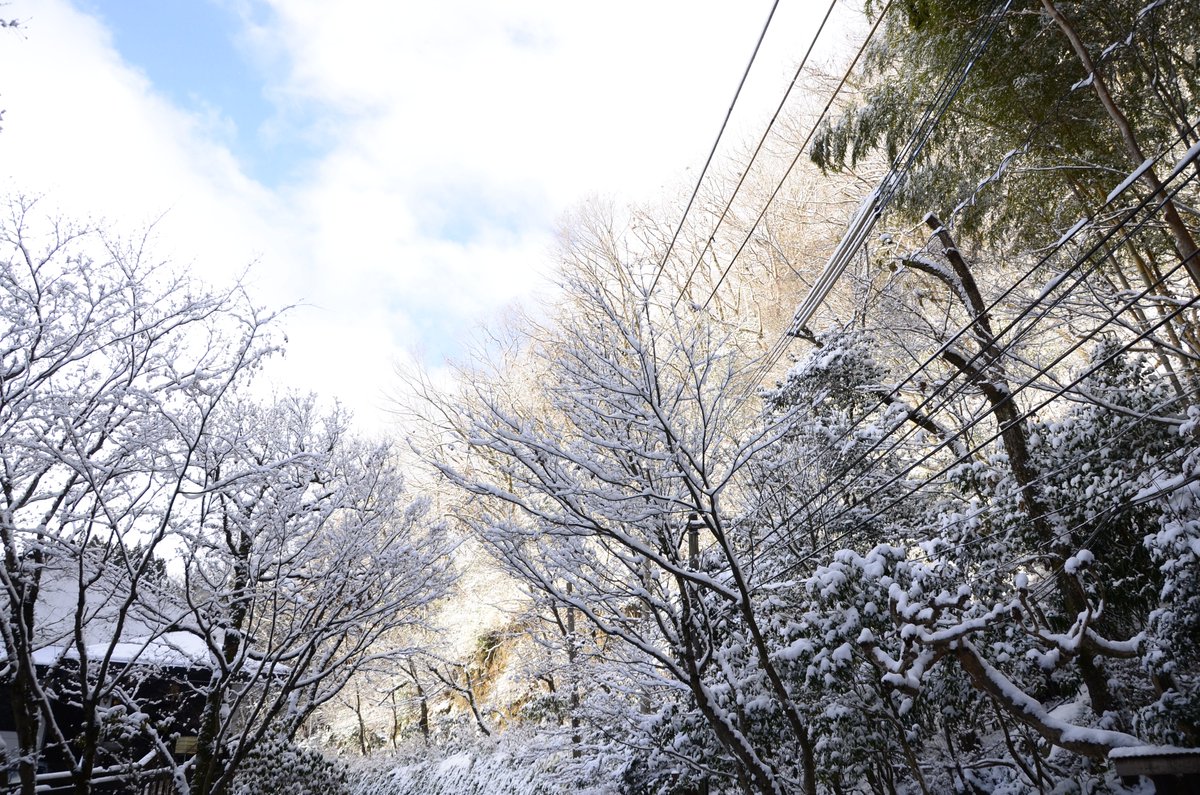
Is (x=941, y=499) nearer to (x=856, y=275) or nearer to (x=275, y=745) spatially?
(x=856, y=275)

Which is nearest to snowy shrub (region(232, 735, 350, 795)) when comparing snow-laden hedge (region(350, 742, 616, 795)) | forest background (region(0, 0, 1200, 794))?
forest background (region(0, 0, 1200, 794))

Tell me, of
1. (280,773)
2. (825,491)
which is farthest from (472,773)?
(825,491)

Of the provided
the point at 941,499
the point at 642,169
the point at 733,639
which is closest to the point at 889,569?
the point at 733,639

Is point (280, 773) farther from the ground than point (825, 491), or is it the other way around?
point (825, 491)

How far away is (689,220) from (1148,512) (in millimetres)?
11647

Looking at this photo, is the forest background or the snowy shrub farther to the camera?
the snowy shrub

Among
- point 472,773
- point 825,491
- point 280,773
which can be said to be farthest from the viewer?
point 472,773

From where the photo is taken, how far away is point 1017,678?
6.54m

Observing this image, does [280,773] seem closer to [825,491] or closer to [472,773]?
[472,773]

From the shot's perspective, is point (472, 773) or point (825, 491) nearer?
point (825, 491)

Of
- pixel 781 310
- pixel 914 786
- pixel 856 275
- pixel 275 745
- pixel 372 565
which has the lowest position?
pixel 914 786

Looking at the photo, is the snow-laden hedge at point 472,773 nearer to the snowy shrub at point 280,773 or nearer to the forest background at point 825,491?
the forest background at point 825,491

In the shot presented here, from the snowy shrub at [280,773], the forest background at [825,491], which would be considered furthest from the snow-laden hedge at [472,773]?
the snowy shrub at [280,773]

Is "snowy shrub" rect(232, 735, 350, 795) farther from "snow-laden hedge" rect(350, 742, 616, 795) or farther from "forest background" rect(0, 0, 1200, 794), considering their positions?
"snow-laden hedge" rect(350, 742, 616, 795)
